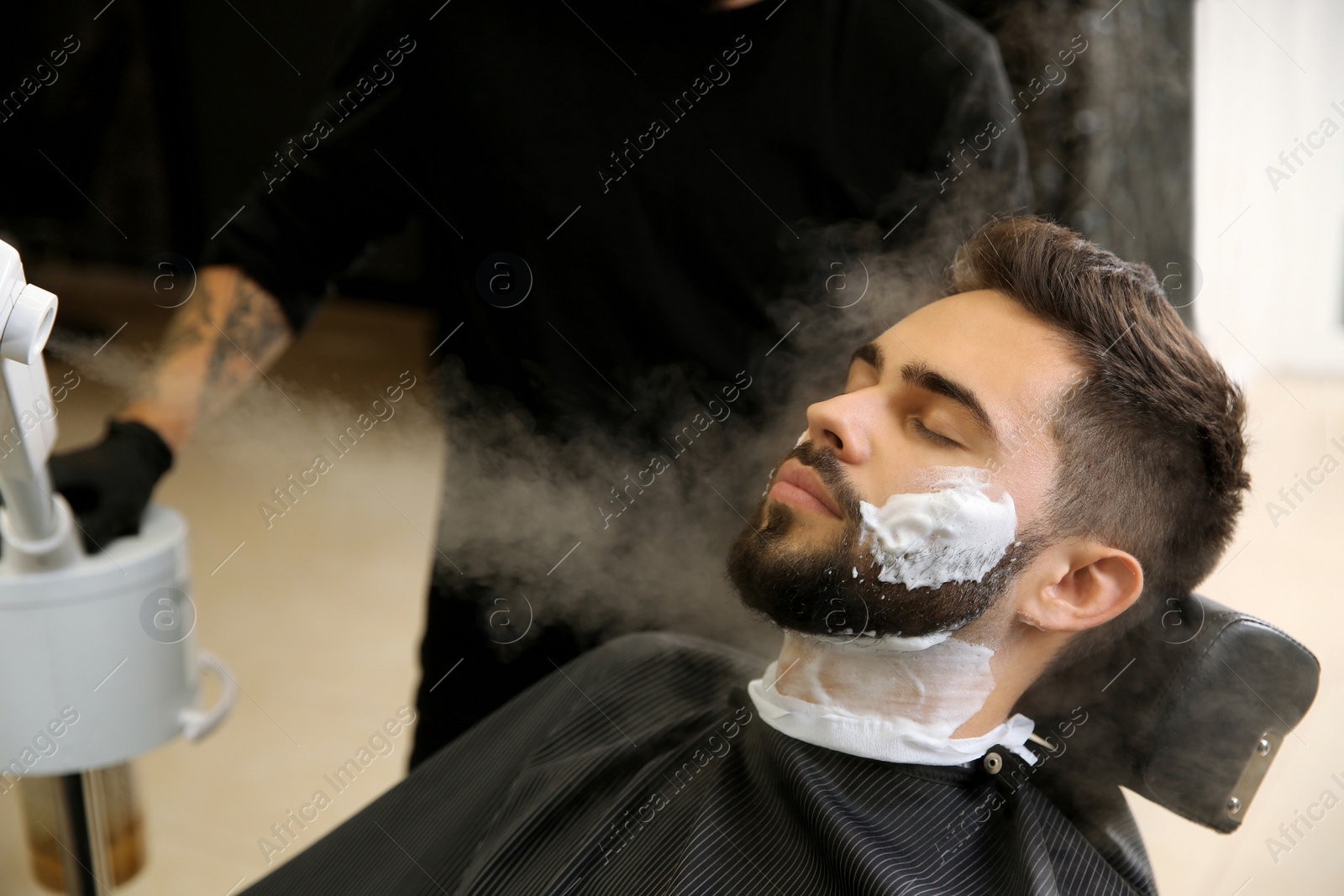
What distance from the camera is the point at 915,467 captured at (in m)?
1.17

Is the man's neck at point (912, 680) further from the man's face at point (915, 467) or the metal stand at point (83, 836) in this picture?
the metal stand at point (83, 836)

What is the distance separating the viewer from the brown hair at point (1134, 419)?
1.18 metres

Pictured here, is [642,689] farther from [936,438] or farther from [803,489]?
[936,438]

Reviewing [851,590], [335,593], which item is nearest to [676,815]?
[851,590]

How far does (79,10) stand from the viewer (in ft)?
13.0

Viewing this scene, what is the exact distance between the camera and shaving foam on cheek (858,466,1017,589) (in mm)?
1151

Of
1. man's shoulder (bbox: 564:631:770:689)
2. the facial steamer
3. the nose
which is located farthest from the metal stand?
the nose

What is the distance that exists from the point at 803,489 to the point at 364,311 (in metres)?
4.34

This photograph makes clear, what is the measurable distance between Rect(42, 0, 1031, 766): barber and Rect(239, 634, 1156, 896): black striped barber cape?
0.43 m

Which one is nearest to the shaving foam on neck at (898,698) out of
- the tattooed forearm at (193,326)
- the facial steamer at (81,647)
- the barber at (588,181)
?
the barber at (588,181)

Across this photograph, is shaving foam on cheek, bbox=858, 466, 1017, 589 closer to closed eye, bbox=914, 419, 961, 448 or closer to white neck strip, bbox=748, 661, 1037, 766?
closed eye, bbox=914, 419, 961, 448

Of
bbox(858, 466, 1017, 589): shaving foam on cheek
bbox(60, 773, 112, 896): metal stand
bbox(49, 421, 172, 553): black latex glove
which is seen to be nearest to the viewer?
bbox(858, 466, 1017, 589): shaving foam on cheek

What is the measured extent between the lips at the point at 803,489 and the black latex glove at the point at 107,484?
0.88m

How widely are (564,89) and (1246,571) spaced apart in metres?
1.13
